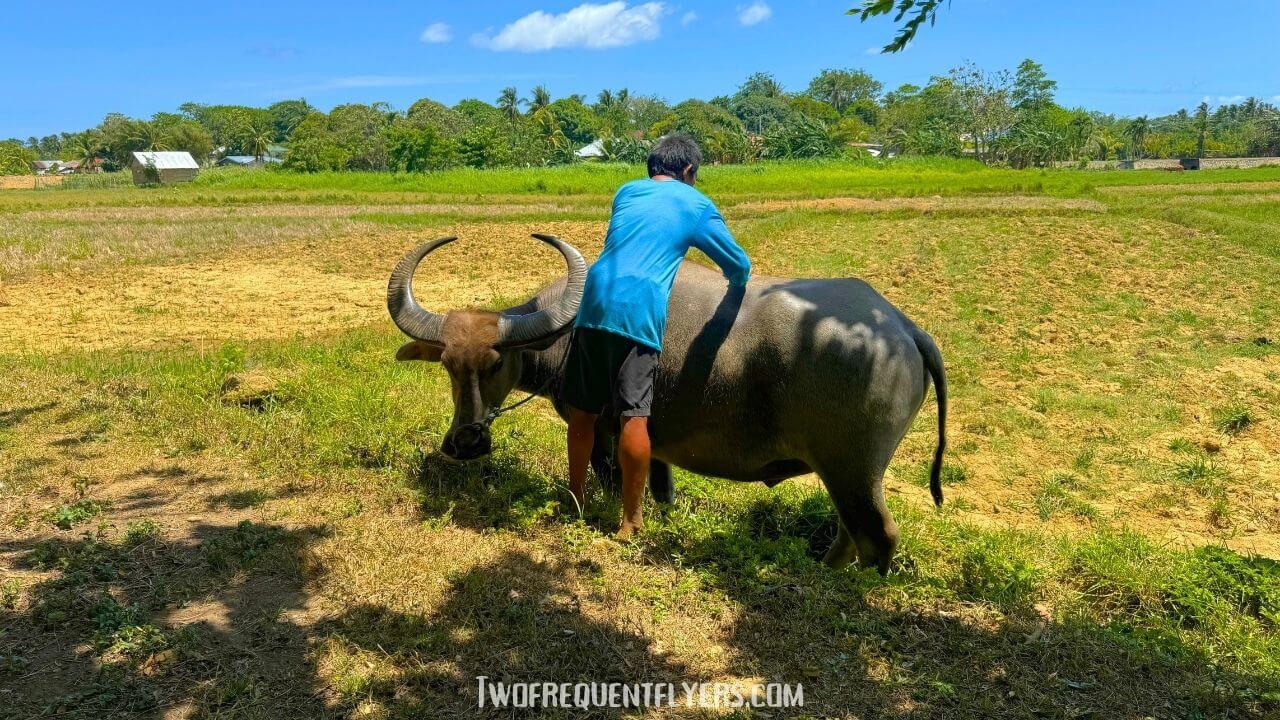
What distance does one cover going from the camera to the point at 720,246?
3.33 meters

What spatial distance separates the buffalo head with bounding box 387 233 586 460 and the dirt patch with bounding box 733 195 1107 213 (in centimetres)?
1838

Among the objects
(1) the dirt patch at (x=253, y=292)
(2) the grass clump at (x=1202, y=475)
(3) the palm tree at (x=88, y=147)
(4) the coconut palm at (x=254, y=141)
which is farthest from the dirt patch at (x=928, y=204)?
(3) the palm tree at (x=88, y=147)

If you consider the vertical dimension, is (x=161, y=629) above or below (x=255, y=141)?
below

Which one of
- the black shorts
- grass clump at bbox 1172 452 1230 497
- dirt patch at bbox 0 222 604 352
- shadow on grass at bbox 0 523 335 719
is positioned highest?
the black shorts

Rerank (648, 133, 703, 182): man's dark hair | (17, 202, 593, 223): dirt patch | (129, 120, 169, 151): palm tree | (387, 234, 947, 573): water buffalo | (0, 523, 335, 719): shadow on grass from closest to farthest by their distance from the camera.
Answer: (0, 523, 335, 719): shadow on grass
(387, 234, 947, 573): water buffalo
(648, 133, 703, 182): man's dark hair
(17, 202, 593, 223): dirt patch
(129, 120, 169, 151): palm tree

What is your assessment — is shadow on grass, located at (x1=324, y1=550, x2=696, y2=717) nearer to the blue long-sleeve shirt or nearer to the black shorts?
the black shorts

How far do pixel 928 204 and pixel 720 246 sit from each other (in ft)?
69.3

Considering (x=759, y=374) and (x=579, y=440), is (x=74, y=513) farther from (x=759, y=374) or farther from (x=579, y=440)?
(x=759, y=374)

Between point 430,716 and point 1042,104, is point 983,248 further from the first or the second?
point 1042,104

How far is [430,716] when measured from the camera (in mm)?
2375

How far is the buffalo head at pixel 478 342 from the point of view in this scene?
139 inches

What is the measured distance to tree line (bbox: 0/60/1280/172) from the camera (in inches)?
1927

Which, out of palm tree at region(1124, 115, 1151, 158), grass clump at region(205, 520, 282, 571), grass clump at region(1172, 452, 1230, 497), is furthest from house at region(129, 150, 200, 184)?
palm tree at region(1124, 115, 1151, 158)

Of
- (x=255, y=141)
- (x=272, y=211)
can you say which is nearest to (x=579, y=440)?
(x=272, y=211)
